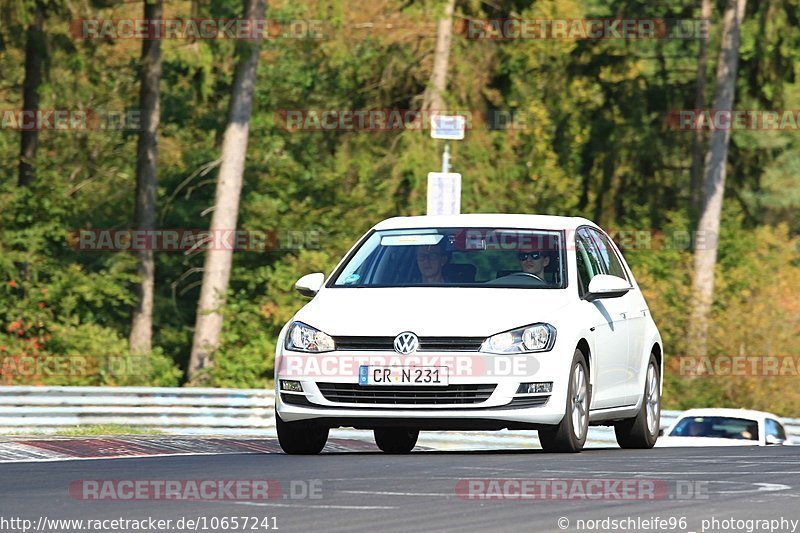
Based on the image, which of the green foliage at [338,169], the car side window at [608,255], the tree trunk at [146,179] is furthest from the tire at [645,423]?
the tree trunk at [146,179]

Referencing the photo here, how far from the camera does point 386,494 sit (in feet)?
33.8

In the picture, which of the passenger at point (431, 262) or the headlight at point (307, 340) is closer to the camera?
the headlight at point (307, 340)

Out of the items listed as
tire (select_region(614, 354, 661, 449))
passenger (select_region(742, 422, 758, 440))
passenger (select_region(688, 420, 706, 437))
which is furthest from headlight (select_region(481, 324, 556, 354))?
passenger (select_region(688, 420, 706, 437))

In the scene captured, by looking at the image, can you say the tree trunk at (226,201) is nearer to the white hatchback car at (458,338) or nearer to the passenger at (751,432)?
the passenger at (751,432)

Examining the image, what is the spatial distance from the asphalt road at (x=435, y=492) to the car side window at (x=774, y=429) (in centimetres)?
1220

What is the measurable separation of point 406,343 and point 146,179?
92.8 feet

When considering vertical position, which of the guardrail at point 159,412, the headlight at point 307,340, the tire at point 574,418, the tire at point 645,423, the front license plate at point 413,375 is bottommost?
the guardrail at point 159,412

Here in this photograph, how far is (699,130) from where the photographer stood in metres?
A: 49.4

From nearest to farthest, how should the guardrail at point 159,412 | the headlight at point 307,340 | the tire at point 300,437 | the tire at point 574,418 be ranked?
1. the headlight at point 307,340
2. the tire at point 574,418
3. the tire at point 300,437
4. the guardrail at point 159,412

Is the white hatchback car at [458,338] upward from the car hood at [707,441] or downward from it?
upward

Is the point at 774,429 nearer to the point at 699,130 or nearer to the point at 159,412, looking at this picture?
the point at 159,412

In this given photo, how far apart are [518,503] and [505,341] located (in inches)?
139

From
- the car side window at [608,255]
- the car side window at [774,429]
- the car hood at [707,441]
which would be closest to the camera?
the car side window at [608,255]

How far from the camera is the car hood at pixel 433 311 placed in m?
13.2
